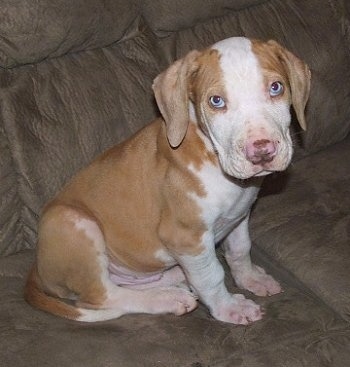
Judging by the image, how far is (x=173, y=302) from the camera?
2.51 m

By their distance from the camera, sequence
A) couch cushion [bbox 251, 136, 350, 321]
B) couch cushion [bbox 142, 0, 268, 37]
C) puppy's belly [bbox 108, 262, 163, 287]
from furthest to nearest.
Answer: couch cushion [bbox 142, 0, 268, 37] → puppy's belly [bbox 108, 262, 163, 287] → couch cushion [bbox 251, 136, 350, 321]

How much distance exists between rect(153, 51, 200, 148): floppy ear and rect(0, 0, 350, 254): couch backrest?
2.03 ft

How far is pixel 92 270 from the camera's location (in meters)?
2.52

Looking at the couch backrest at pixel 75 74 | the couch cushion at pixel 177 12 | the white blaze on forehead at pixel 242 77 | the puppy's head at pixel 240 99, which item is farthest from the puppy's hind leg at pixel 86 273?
the couch cushion at pixel 177 12

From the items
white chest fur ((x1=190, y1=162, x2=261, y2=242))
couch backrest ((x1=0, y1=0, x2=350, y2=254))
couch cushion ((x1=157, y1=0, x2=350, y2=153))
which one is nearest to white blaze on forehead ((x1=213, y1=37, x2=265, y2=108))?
white chest fur ((x1=190, y1=162, x2=261, y2=242))

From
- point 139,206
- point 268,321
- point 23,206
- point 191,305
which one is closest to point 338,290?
point 268,321

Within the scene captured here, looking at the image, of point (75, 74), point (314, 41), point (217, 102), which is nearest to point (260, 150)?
point (217, 102)

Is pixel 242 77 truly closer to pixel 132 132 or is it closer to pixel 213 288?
pixel 213 288

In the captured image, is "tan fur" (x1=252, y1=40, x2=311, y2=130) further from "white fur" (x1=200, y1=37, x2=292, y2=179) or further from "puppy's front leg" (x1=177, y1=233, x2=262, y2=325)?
"puppy's front leg" (x1=177, y1=233, x2=262, y2=325)

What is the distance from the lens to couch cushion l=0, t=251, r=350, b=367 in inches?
88.9

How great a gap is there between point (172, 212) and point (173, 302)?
31 centimetres

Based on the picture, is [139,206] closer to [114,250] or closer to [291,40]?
[114,250]

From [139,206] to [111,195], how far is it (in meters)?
0.10

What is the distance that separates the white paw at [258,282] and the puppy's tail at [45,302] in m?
0.59
